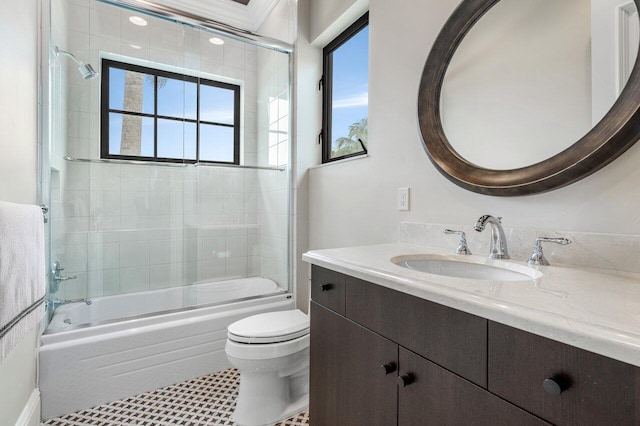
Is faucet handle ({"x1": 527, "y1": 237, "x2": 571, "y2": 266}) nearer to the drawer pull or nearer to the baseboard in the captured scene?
the drawer pull

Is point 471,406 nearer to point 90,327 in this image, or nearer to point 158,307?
point 90,327

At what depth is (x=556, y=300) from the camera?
24.5 inches

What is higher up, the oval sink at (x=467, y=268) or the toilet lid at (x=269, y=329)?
the oval sink at (x=467, y=268)

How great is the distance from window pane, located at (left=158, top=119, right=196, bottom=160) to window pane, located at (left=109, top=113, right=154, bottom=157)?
76 millimetres

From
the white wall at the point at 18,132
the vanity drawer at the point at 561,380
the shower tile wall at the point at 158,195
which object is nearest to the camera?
the vanity drawer at the point at 561,380

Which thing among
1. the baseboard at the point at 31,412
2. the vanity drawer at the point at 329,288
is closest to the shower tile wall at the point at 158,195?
the baseboard at the point at 31,412

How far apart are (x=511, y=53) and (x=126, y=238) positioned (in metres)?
2.59

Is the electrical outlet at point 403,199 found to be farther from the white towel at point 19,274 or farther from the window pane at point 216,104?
the window pane at point 216,104

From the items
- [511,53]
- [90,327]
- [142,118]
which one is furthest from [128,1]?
[511,53]

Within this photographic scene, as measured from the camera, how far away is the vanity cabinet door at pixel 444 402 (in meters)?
0.61

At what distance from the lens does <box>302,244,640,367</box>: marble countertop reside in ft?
1.58

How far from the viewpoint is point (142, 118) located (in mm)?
2453

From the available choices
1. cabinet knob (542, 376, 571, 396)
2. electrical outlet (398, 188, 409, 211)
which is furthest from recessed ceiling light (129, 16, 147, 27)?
cabinet knob (542, 376, 571, 396)

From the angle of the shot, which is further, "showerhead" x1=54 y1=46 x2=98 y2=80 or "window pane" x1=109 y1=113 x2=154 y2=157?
"window pane" x1=109 y1=113 x2=154 y2=157
